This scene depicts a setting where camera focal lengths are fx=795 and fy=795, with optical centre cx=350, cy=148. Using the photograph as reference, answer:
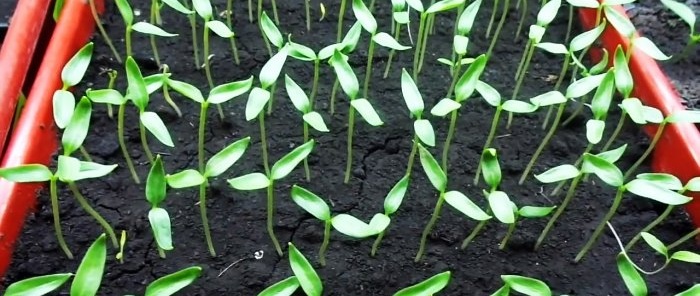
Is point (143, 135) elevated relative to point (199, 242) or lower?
elevated

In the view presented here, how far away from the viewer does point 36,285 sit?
784 mm

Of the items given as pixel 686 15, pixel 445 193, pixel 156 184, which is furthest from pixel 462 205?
pixel 686 15

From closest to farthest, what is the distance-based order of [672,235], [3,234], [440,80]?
[3,234]
[672,235]
[440,80]

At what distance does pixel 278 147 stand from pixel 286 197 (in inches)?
3.7

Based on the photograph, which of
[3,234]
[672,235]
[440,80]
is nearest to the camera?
[3,234]

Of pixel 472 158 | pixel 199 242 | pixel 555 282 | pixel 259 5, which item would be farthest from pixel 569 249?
pixel 259 5

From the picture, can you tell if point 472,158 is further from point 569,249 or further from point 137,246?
point 137,246

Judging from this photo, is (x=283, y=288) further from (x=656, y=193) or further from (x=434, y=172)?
(x=656, y=193)

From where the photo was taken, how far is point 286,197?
1032 millimetres

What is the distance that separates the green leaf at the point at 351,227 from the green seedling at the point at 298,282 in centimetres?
7

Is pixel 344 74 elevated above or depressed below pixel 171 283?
above

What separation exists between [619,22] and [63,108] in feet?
2.46

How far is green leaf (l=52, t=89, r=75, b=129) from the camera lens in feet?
3.01

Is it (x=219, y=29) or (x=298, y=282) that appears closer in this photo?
(x=298, y=282)
